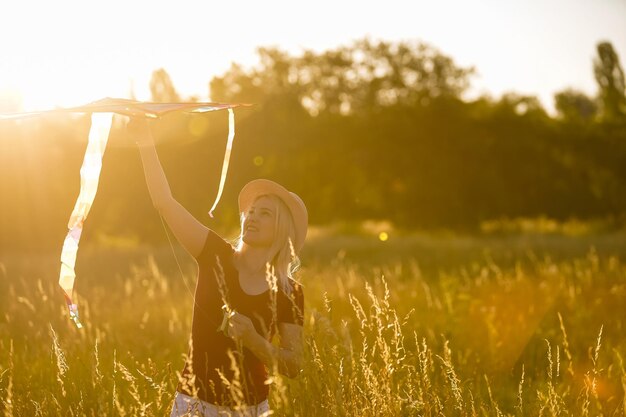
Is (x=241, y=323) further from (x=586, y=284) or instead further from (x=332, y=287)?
(x=586, y=284)

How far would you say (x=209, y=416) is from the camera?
3221 mm

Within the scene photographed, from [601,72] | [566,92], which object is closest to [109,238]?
[601,72]

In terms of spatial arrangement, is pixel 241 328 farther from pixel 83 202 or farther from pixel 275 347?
pixel 83 202

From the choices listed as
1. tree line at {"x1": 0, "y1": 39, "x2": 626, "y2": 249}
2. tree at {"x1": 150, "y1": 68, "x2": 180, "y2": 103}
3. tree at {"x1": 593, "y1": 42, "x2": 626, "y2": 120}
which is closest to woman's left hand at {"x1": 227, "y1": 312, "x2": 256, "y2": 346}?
tree line at {"x1": 0, "y1": 39, "x2": 626, "y2": 249}

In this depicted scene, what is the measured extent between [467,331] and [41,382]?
334 centimetres

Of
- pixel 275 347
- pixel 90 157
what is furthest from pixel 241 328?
pixel 90 157

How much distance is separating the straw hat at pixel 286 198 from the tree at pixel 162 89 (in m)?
20.6

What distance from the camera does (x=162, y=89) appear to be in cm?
2581

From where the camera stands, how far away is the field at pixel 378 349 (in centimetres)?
280

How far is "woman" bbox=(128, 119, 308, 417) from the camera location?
3.22 m

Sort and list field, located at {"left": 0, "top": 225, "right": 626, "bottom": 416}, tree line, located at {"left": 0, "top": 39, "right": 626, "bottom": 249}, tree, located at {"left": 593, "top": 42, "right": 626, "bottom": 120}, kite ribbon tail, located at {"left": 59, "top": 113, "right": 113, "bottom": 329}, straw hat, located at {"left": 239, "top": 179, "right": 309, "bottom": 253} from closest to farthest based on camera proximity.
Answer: field, located at {"left": 0, "top": 225, "right": 626, "bottom": 416}, kite ribbon tail, located at {"left": 59, "top": 113, "right": 113, "bottom": 329}, straw hat, located at {"left": 239, "top": 179, "right": 309, "bottom": 253}, tree line, located at {"left": 0, "top": 39, "right": 626, "bottom": 249}, tree, located at {"left": 593, "top": 42, "right": 626, "bottom": 120}

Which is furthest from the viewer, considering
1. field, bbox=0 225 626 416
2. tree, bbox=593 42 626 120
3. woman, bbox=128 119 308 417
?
tree, bbox=593 42 626 120

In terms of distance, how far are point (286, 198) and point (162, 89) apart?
76.4 feet

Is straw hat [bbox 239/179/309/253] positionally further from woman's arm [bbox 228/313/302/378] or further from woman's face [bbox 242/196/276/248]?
woman's arm [bbox 228/313/302/378]
